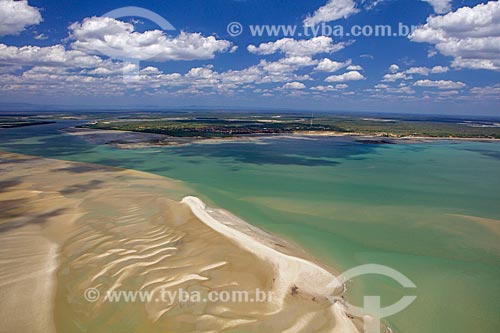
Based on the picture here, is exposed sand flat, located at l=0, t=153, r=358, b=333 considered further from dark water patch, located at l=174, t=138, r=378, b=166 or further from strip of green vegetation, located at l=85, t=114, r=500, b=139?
strip of green vegetation, located at l=85, t=114, r=500, b=139

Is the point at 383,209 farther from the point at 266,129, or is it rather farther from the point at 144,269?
the point at 266,129

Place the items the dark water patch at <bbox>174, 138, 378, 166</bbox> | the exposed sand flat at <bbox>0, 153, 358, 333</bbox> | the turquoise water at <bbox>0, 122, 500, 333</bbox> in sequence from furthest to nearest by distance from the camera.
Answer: the dark water patch at <bbox>174, 138, 378, 166</bbox> → the turquoise water at <bbox>0, 122, 500, 333</bbox> → the exposed sand flat at <bbox>0, 153, 358, 333</bbox>

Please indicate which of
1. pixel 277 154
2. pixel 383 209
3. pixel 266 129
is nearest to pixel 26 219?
pixel 383 209

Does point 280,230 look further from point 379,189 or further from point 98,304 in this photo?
point 379,189

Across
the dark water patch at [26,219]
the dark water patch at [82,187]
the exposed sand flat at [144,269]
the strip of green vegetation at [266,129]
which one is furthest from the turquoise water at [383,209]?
the strip of green vegetation at [266,129]

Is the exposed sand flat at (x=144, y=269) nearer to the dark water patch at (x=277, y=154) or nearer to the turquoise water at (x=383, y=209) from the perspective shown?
the turquoise water at (x=383, y=209)

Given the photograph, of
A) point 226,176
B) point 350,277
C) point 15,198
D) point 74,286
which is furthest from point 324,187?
point 15,198

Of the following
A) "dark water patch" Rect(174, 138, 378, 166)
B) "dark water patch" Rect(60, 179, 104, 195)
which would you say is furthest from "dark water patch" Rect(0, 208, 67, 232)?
"dark water patch" Rect(174, 138, 378, 166)
